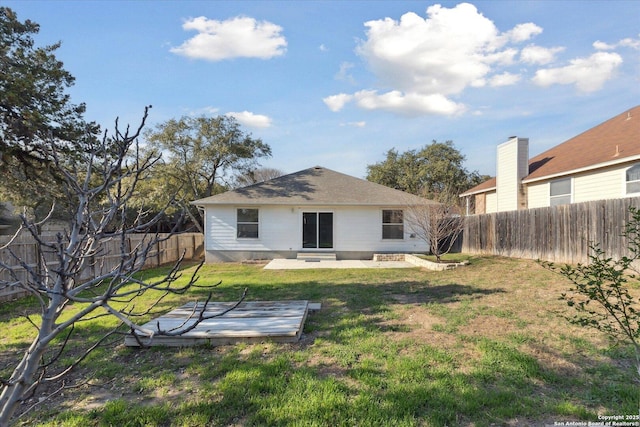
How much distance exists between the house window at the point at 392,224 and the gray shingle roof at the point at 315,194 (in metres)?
0.66

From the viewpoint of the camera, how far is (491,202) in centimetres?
1869

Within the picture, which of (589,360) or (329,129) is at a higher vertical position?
(329,129)

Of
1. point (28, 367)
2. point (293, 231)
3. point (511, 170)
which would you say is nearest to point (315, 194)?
point (293, 231)

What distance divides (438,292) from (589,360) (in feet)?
12.7

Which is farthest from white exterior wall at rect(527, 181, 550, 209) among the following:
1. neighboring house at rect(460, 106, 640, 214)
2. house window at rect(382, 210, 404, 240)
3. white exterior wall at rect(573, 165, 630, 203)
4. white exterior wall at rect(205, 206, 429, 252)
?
house window at rect(382, 210, 404, 240)

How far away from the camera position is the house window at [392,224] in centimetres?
1511

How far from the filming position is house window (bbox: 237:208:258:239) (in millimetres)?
14891

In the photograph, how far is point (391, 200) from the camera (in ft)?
48.8

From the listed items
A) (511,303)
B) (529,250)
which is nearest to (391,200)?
(529,250)

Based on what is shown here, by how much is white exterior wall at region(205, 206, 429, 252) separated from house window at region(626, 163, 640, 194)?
23.2 feet

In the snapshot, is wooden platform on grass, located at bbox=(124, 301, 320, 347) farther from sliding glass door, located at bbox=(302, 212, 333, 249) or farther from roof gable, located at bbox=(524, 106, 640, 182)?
roof gable, located at bbox=(524, 106, 640, 182)

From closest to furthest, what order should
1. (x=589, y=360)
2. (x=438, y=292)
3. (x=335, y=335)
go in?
(x=589, y=360), (x=335, y=335), (x=438, y=292)

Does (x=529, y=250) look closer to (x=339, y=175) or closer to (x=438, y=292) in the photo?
(x=438, y=292)

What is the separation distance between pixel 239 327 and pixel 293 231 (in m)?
10.1
